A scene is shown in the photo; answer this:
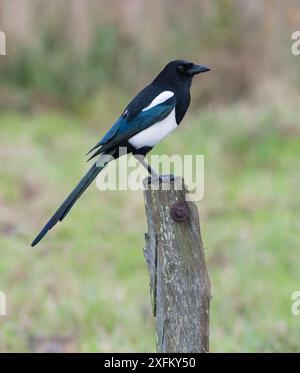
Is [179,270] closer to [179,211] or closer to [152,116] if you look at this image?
[179,211]

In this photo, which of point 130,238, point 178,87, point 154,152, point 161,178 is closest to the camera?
point 161,178

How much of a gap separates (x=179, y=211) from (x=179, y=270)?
0.69 ft

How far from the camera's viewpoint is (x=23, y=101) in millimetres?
11664

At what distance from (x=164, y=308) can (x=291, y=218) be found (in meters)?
4.96

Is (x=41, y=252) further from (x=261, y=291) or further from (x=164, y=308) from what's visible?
(x=164, y=308)

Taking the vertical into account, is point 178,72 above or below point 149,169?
above

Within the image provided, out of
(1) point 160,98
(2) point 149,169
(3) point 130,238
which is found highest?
(3) point 130,238

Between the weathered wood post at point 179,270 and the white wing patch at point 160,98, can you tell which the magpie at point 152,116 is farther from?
the weathered wood post at point 179,270

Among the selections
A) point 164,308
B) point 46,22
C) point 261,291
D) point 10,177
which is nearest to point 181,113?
point 164,308

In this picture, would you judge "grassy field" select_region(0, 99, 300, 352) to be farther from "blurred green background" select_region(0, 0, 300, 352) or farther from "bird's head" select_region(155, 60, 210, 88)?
"bird's head" select_region(155, 60, 210, 88)

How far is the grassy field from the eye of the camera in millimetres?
5410

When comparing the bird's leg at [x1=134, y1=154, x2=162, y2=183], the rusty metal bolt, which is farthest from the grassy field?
the rusty metal bolt

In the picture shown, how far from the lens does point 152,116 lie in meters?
3.64

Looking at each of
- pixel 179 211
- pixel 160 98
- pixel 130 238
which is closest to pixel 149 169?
pixel 160 98
